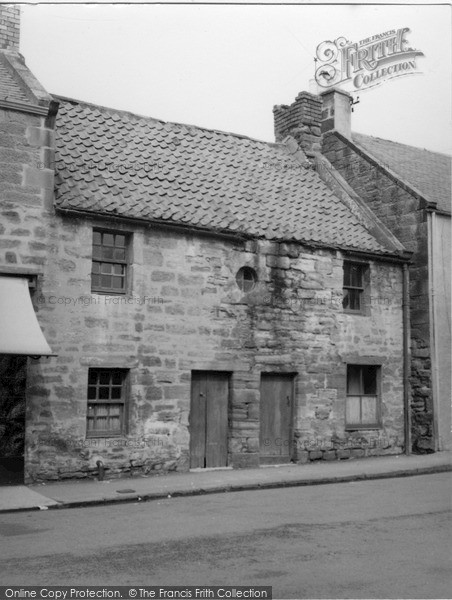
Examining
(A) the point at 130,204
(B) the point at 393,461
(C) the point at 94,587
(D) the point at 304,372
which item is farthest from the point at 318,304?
(C) the point at 94,587

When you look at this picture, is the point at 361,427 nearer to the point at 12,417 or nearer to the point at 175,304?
the point at 175,304

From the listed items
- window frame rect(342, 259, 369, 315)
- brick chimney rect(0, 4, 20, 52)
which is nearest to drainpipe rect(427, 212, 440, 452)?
window frame rect(342, 259, 369, 315)

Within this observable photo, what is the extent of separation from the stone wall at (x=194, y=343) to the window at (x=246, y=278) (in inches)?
6.5

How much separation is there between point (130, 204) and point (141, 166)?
190 cm

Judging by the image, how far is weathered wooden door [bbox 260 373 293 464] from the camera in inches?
594

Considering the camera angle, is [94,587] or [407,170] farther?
[407,170]

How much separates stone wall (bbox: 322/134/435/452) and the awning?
957 cm

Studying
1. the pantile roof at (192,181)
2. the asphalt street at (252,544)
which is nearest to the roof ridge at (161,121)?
the pantile roof at (192,181)

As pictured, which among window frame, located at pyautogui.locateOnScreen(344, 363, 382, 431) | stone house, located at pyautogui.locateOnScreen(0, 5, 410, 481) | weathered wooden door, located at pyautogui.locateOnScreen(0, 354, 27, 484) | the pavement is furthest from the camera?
window frame, located at pyautogui.locateOnScreen(344, 363, 382, 431)

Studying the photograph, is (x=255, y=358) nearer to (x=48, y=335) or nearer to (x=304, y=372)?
(x=304, y=372)

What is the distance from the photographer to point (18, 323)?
11383 millimetres

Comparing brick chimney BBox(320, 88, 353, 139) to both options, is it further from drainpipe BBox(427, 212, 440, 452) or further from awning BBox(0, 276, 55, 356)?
awning BBox(0, 276, 55, 356)

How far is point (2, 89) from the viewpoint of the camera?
1266 centimetres

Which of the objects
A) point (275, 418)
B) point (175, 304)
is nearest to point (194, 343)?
point (175, 304)
